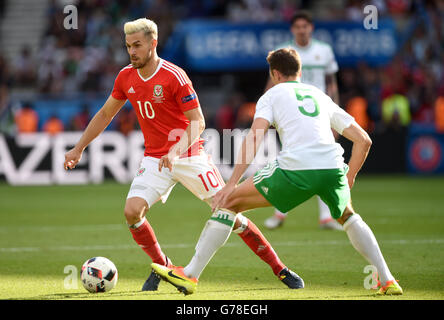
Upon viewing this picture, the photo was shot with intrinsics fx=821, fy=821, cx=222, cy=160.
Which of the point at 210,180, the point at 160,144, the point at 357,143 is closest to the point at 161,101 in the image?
the point at 160,144

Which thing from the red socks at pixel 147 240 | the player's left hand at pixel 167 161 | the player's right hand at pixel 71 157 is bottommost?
the red socks at pixel 147 240

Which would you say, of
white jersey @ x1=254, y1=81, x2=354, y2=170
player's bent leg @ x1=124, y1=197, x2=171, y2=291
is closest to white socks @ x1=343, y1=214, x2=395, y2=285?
white jersey @ x1=254, y1=81, x2=354, y2=170

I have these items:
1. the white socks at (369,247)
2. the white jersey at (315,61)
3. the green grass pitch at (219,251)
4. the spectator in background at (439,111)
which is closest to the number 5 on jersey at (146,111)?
the green grass pitch at (219,251)

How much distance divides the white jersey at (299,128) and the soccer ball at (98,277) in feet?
5.35

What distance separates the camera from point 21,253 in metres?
9.06

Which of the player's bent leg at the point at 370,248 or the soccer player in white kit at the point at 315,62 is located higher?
the soccer player in white kit at the point at 315,62

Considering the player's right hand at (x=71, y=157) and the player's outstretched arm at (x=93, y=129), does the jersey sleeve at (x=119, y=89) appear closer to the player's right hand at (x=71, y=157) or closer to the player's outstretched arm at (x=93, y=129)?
the player's outstretched arm at (x=93, y=129)

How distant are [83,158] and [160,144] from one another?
11802 mm

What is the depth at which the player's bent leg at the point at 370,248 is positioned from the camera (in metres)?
6.23

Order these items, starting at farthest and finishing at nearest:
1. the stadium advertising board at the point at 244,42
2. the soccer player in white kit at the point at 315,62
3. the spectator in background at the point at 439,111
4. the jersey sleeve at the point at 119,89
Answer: the stadium advertising board at the point at 244,42, the spectator in background at the point at 439,111, the soccer player in white kit at the point at 315,62, the jersey sleeve at the point at 119,89

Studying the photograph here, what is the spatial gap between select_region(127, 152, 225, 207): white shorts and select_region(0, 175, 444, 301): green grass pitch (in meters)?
0.79

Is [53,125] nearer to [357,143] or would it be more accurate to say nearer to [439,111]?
[439,111]

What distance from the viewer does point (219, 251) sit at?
9.16 m

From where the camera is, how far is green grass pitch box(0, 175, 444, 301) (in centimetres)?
664
